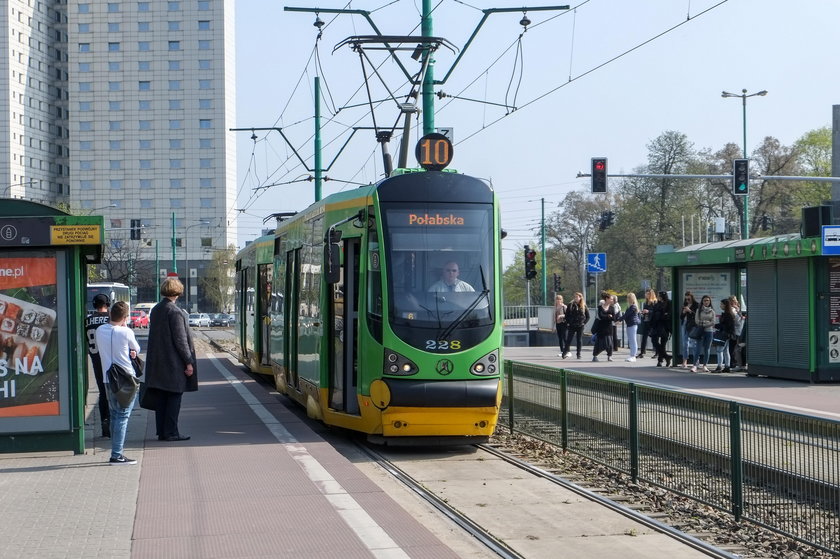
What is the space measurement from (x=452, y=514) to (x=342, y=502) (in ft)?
2.86

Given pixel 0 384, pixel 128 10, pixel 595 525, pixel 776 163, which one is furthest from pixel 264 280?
pixel 128 10

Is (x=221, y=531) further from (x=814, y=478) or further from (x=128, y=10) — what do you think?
(x=128, y=10)

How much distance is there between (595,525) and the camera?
8625 mm

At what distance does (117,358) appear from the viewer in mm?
11031

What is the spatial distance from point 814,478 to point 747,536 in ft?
2.79

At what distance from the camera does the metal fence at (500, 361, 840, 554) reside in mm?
7793

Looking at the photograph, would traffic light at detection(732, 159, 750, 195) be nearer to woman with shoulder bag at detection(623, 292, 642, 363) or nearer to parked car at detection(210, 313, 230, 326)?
woman with shoulder bag at detection(623, 292, 642, 363)

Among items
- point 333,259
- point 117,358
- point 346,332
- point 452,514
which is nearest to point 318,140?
point 346,332

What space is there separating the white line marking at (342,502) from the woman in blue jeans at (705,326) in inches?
453

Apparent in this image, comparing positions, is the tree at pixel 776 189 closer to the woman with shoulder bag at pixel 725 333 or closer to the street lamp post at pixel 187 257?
the woman with shoulder bag at pixel 725 333

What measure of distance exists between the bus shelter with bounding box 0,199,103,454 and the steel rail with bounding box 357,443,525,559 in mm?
3194

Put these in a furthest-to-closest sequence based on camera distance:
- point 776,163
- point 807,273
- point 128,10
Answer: point 128,10 < point 776,163 < point 807,273

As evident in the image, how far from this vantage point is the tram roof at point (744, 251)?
20469mm

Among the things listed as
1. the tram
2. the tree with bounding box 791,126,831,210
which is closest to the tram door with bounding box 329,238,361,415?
the tram
